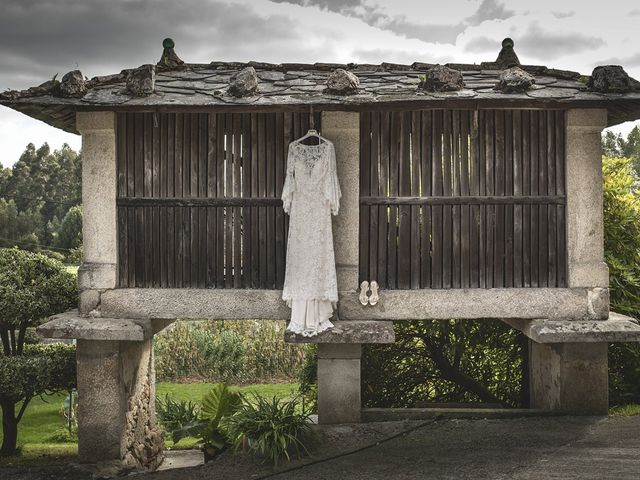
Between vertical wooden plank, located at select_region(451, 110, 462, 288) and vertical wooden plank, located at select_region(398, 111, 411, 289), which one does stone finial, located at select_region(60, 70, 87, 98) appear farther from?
vertical wooden plank, located at select_region(451, 110, 462, 288)

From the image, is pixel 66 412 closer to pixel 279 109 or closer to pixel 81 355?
pixel 81 355

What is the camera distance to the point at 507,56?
910cm

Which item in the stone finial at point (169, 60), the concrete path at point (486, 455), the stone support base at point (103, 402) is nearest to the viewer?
the concrete path at point (486, 455)

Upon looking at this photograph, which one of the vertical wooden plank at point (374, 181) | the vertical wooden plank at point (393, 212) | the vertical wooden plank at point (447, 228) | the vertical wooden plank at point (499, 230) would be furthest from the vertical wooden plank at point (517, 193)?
the vertical wooden plank at point (374, 181)

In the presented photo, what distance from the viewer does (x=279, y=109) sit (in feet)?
24.6

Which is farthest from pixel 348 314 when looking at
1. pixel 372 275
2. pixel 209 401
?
pixel 209 401

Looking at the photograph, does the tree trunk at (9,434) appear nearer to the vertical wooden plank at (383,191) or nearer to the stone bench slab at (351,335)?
the stone bench slab at (351,335)

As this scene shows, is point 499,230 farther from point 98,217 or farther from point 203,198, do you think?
point 98,217

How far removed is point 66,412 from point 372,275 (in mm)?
9709

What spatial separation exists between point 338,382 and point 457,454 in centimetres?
194

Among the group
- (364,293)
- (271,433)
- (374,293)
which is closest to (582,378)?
(374,293)

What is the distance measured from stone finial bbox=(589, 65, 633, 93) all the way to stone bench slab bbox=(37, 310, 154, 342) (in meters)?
6.20

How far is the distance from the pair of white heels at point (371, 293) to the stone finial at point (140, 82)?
3477 millimetres

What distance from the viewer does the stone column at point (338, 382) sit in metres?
8.91
